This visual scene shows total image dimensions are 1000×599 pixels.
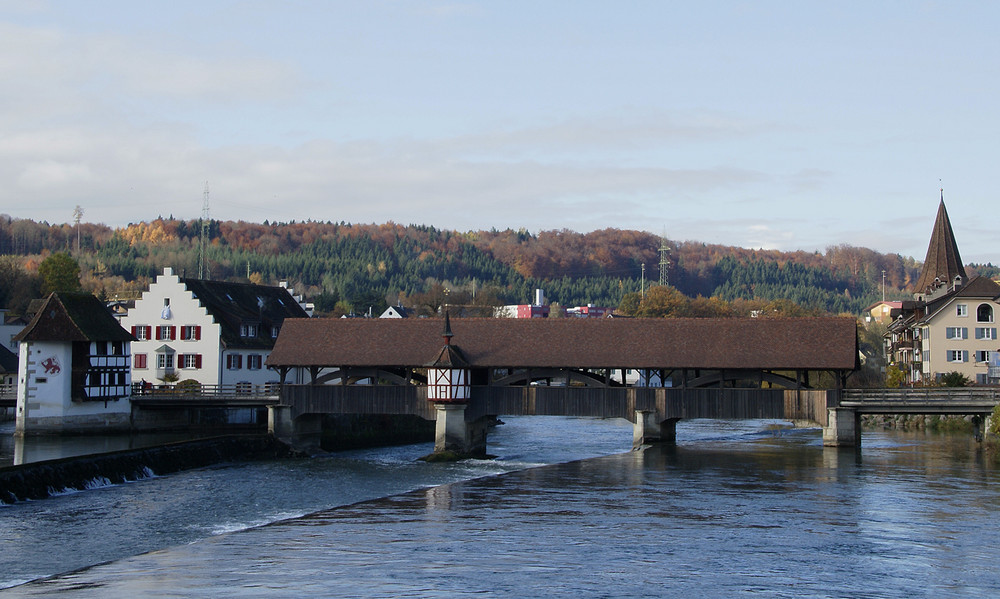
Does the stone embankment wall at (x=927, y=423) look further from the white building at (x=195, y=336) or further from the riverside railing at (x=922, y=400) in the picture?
the white building at (x=195, y=336)

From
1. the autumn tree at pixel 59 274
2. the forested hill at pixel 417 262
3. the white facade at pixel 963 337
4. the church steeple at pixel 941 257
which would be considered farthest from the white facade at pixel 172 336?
the forested hill at pixel 417 262

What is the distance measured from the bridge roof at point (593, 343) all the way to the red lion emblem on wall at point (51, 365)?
1089 cm

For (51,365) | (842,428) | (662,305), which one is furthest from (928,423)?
(662,305)

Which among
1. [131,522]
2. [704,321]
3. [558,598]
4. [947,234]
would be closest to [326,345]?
[704,321]

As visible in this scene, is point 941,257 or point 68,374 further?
point 941,257

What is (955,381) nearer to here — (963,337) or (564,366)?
(963,337)

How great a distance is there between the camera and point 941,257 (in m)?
77.8

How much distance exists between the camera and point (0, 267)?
8825 cm

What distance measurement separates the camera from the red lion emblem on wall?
45688 millimetres

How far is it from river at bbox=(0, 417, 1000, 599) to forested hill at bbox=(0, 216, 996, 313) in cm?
10883

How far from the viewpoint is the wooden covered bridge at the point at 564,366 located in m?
38.7

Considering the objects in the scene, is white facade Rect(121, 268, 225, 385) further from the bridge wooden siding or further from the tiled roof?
the tiled roof

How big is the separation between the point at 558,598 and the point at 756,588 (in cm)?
368

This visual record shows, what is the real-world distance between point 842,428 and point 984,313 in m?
25.9
